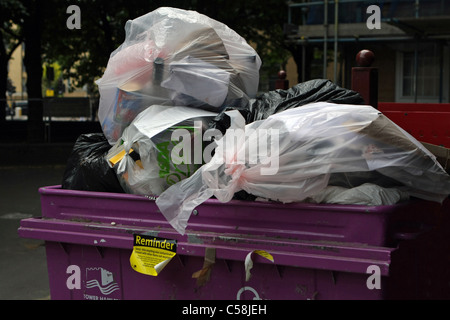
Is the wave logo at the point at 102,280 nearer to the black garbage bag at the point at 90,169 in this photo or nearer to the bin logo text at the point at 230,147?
the black garbage bag at the point at 90,169

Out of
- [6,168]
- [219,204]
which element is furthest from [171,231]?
[6,168]

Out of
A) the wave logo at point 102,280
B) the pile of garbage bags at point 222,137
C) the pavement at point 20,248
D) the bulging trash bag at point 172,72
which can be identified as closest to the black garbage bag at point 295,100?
the pile of garbage bags at point 222,137

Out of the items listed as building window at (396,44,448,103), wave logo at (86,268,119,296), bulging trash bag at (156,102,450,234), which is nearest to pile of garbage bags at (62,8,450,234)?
bulging trash bag at (156,102,450,234)

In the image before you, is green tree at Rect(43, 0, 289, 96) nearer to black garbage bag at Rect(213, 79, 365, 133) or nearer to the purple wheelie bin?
black garbage bag at Rect(213, 79, 365, 133)

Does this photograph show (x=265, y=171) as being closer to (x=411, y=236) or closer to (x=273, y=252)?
(x=273, y=252)

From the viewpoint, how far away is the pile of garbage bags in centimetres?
248

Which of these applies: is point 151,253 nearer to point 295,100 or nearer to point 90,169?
point 90,169

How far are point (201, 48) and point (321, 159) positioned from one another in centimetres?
117

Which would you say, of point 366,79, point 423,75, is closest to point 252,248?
point 366,79

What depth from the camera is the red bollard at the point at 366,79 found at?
2945mm

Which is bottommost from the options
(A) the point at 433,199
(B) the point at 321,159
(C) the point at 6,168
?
(C) the point at 6,168

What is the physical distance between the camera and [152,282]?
→ 2.87m

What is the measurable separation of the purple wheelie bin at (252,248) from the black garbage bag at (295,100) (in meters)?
0.51

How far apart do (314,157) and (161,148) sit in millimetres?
812
